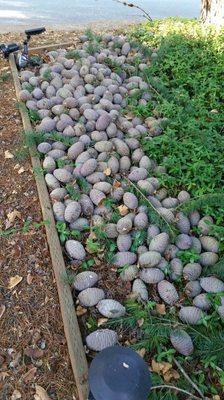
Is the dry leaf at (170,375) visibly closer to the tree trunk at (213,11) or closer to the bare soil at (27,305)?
the bare soil at (27,305)

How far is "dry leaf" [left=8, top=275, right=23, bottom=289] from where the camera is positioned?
Answer: 2.19m

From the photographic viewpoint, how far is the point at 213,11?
446 cm

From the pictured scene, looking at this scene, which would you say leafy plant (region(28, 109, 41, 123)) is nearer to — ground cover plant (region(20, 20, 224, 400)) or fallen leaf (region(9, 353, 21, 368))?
ground cover plant (region(20, 20, 224, 400))

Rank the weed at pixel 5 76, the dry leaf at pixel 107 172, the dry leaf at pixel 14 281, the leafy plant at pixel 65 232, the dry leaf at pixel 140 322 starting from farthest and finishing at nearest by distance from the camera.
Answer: the weed at pixel 5 76 < the dry leaf at pixel 107 172 < the leafy plant at pixel 65 232 < the dry leaf at pixel 14 281 < the dry leaf at pixel 140 322

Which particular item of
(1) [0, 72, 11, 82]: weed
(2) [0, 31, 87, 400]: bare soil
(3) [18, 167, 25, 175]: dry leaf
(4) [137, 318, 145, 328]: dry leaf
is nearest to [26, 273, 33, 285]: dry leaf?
(2) [0, 31, 87, 400]: bare soil

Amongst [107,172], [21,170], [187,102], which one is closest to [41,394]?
[107,172]

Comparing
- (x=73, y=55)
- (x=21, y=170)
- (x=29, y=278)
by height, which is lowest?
(x=29, y=278)

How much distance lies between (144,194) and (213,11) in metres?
2.92

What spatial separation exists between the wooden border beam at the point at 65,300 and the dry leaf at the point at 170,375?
35 centimetres

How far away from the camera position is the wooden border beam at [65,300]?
1776 millimetres

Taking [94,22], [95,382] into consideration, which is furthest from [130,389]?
[94,22]

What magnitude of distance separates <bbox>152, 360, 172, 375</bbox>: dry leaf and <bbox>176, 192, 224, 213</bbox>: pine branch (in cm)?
88

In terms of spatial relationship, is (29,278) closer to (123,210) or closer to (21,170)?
(123,210)

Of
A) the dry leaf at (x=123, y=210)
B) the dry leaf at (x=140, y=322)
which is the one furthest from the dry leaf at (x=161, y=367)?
the dry leaf at (x=123, y=210)
